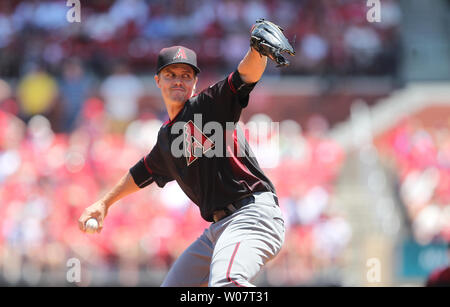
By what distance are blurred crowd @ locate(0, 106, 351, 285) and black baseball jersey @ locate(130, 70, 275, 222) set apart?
5.35 m

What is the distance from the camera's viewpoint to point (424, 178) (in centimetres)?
978

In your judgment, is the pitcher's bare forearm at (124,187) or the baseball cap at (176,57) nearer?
the baseball cap at (176,57)

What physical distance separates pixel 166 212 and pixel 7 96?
5.18 meters

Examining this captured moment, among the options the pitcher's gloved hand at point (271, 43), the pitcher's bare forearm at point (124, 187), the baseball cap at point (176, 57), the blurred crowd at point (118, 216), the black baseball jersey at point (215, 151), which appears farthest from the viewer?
the blurred crowd at point (118, 216)

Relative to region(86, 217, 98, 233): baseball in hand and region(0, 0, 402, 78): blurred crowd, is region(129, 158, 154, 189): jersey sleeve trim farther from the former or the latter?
region(0, 0, 402, 78): blurred crowd

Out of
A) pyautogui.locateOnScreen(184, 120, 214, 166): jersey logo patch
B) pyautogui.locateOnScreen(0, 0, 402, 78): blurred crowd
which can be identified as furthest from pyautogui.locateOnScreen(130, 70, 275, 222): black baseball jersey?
pyautogui.locateOnScreen(0, 0, 402, 78): blurred crowd

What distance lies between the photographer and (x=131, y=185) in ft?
13.2

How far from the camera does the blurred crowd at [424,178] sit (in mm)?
9195

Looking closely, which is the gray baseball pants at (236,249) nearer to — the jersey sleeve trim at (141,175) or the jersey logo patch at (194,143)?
the jersey logo patch at (194,143)

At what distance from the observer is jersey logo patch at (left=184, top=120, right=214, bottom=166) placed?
344 cm

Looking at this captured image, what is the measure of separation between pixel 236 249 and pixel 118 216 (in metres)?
5.98

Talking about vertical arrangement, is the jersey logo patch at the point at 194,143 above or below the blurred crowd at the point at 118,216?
below

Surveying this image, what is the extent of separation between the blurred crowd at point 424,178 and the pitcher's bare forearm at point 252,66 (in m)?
6.33

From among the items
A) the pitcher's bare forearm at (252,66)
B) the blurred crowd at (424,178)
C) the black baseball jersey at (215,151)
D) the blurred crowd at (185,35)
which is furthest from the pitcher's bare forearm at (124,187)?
the blurred crowd at (185,35)
